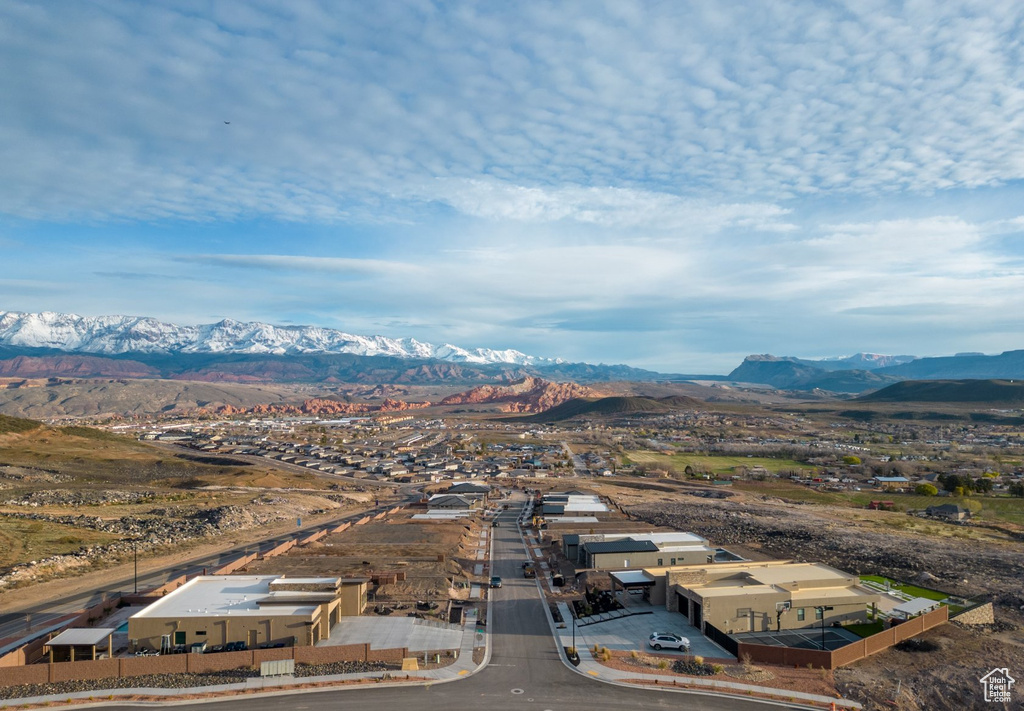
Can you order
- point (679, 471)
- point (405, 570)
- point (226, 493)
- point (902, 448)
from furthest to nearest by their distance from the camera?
point (902, 448) < point (679, 471) < point (226, 493) < point (405, 570)

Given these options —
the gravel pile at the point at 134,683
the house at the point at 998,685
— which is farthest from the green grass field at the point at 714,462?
the gravel pile at the point at 134,683

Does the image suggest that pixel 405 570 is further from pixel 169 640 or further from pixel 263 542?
pixel 263 542

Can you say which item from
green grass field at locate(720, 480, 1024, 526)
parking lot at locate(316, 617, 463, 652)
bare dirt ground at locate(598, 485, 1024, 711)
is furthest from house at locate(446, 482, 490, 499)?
parking lot at locate(316, 617, 463, 652)

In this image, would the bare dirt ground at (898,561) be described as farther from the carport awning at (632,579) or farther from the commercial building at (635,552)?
the carport awning at (632,579)

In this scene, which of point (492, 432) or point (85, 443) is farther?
point (492, 432)

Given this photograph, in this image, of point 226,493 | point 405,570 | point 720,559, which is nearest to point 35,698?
point 405,570

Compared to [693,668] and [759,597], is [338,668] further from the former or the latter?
[759,597]

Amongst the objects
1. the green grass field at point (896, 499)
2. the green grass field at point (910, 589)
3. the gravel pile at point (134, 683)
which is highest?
the gravel pile at point (134, 683)
